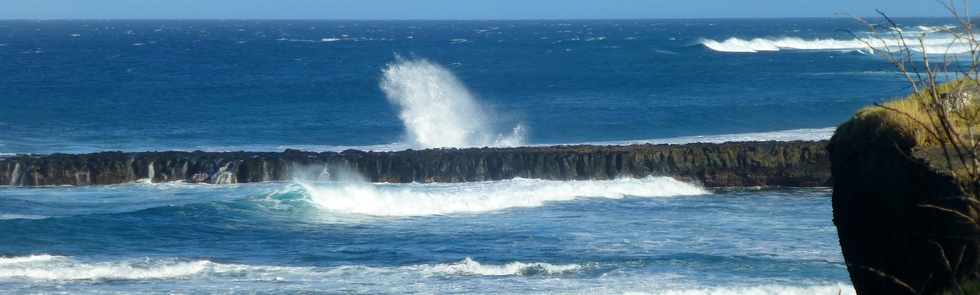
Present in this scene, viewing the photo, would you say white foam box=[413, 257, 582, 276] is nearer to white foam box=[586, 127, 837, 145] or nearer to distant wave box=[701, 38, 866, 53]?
white foam box=[586, 127, 837, 145]

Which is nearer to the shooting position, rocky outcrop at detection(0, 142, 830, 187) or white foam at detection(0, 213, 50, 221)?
white foam at detection(0, 213, 50, 221)

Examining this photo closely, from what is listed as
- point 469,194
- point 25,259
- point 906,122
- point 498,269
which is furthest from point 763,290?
point 469,194

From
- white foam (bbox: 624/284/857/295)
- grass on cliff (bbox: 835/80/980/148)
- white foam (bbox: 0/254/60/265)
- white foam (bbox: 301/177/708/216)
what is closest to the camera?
grass on cliff (bbox: 835/80/980/148)

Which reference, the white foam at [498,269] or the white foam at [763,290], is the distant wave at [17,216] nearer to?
the white foam at [498,269]

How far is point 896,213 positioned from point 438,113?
1378 inches

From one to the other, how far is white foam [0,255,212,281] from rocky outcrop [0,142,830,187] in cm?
1043

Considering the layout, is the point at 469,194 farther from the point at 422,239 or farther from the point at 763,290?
the point at 763,290

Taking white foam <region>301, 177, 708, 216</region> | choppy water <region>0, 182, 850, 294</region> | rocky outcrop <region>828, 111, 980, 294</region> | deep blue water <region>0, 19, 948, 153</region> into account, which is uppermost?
rocky outcrop <region>828, 111, 980, 294</region>

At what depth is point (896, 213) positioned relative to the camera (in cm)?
909

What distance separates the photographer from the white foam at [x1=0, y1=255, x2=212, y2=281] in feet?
57.8

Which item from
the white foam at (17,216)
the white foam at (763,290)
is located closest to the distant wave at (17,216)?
the white foam at (17,216)

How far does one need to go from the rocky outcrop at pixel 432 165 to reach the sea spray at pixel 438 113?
30.6ft

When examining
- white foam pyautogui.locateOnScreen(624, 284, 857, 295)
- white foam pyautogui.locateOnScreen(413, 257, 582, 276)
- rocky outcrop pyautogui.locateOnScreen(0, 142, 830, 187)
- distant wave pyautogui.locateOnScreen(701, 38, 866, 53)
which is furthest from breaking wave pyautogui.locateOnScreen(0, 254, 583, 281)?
distant wave pyautogui.locateOnScreen(701, 38, 866, 53)

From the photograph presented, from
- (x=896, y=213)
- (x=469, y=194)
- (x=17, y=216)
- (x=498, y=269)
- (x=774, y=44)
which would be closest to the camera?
(x=896, y=213)
